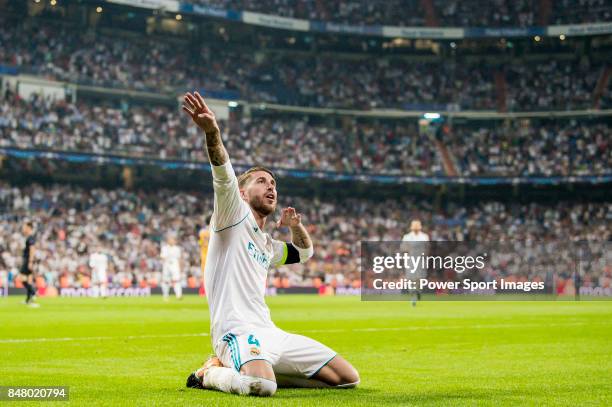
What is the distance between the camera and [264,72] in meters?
62.4

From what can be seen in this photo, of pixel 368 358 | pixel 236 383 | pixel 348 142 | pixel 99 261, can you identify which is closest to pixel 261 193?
pixel 236 383

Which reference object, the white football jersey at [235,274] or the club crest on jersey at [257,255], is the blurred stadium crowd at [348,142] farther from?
the white football jersey at [235,274]

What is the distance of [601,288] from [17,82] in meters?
32.7

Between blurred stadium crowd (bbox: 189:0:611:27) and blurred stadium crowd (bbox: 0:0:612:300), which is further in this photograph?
blurred stadium crowd (bbox: 189:0:611:27)

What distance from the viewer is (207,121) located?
7395 mm

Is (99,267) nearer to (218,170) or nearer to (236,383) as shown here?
(236,383)

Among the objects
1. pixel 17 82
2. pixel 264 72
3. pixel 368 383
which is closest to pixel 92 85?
pixel 17 82

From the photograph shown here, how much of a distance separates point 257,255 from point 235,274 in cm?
34

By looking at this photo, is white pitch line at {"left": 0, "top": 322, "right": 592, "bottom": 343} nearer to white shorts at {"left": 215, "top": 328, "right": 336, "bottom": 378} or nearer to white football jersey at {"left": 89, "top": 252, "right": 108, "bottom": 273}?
white shorts at {"left": 215, "top": 328, "right": 336, "bottom": 378}

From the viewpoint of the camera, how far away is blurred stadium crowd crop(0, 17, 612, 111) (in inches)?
2163

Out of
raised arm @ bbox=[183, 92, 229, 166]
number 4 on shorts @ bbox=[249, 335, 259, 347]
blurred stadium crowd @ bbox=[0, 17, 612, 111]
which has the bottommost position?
number 4 on shorts @ bbox=[249, 335, 259, 347]

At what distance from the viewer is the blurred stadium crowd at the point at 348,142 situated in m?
53.2

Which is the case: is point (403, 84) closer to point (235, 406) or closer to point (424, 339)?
point (424, 339)

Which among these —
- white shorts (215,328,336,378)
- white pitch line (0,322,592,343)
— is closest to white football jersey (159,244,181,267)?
white pitch line (0,322,592,343)
